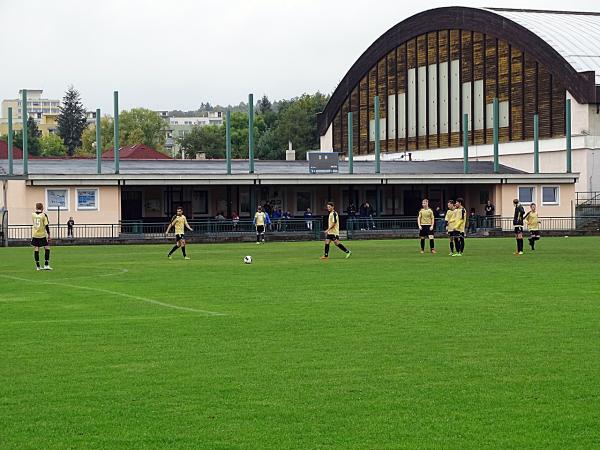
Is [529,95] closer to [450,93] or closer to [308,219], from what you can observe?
[450,93]

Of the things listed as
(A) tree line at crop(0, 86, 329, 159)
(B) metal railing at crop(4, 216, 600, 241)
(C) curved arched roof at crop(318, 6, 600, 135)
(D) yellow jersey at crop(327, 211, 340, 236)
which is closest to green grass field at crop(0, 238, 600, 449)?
(D) yellow jersey at crop(327, 211, 340, 236)

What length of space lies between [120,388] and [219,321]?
634 centimetres

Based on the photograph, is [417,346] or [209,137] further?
[209,137]

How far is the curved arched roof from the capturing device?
7631 centimetres

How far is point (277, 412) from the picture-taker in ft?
34.8

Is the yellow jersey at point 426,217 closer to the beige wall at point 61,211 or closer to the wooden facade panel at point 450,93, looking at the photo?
the beige wall at point 61,211

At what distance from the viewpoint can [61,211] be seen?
58.9m

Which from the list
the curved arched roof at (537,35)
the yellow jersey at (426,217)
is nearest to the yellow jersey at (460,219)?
the yellow jersey at (426,217)

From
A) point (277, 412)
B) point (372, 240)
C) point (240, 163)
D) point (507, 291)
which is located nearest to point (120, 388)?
point (277, 412)

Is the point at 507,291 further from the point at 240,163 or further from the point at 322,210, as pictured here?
the point at 240,163

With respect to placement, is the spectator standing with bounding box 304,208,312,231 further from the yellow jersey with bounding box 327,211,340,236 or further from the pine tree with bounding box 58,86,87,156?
the pine tree with bounding box 58,86,87,156

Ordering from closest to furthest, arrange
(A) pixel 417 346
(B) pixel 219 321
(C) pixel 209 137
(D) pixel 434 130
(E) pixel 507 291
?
1. (A) pixel 417 346
2. (B) pixel 219 321
3. (E) pixel 507 291
4. (D) pixel 434 130
5. (C) pixel 209 137

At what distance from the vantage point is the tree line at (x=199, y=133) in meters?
143

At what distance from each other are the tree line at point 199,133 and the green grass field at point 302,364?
116505 millimetres
